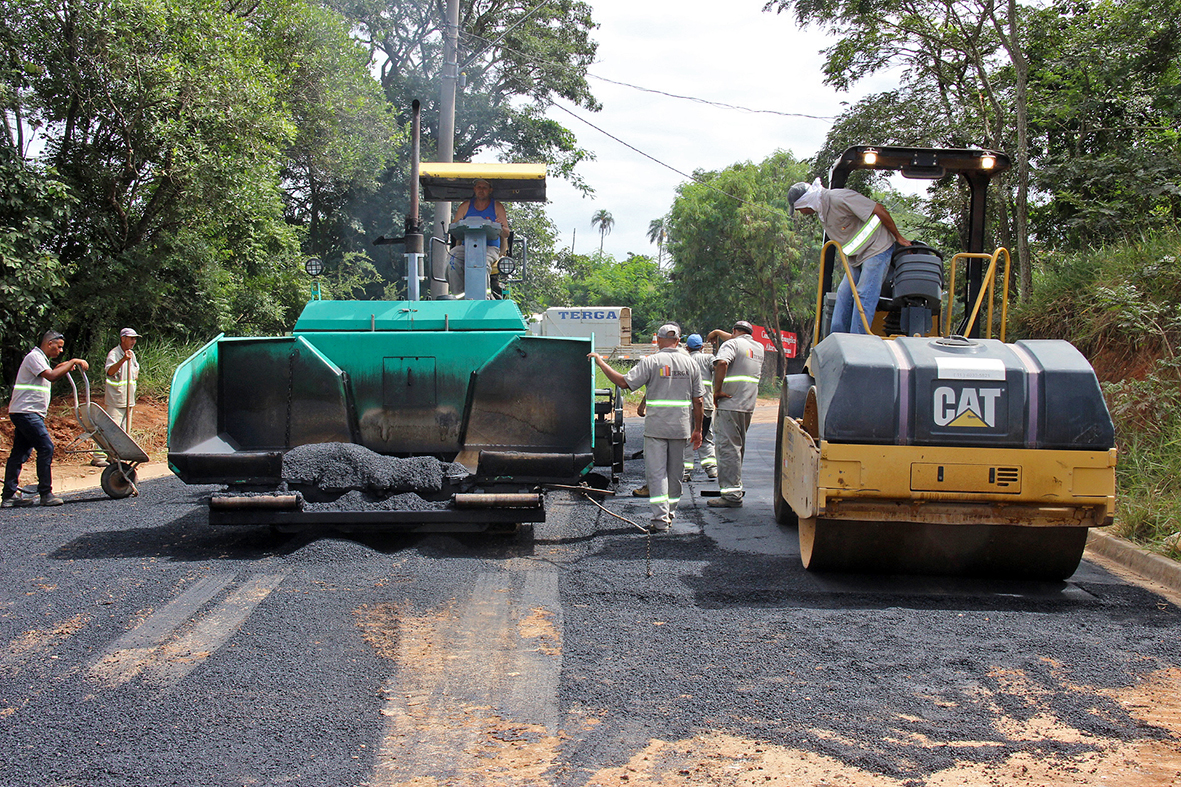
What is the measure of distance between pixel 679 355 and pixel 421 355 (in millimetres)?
1939

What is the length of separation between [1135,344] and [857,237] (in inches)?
173

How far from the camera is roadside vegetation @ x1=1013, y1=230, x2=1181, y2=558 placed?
6871 mm

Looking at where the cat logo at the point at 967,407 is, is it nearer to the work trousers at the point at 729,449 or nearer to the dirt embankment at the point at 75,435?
the work trousers at the point at 729,449

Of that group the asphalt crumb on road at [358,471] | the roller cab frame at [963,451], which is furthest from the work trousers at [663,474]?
the roller cab frame at [963,451]

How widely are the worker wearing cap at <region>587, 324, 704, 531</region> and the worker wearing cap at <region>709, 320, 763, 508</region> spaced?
1.26m

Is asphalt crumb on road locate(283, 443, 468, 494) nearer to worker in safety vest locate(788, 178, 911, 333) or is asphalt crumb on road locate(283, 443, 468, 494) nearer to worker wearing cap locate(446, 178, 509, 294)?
worker in safety vest locate(788, 178, 911, 333)

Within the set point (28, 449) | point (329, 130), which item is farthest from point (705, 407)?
point (329, 130)

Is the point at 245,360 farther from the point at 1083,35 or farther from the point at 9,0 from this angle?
the point at 1083,35

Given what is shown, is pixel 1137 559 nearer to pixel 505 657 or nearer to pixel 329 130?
pixel 505 657

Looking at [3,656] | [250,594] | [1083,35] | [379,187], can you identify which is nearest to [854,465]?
[250,594]

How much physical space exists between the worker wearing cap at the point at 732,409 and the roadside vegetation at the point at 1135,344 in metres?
2.97

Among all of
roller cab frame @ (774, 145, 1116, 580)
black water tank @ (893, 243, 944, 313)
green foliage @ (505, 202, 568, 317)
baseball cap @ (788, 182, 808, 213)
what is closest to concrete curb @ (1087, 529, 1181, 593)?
roller cab frame @ (774, 145, 1116, 580)

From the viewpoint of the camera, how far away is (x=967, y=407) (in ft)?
16.2

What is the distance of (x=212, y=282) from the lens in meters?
15.6
